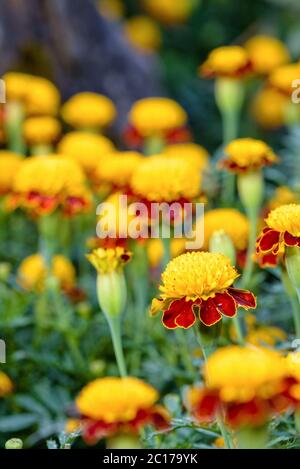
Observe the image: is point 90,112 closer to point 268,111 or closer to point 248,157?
point 248,157

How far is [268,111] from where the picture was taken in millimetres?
2516

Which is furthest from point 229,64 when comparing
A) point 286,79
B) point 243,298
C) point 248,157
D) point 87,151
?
point 243,298

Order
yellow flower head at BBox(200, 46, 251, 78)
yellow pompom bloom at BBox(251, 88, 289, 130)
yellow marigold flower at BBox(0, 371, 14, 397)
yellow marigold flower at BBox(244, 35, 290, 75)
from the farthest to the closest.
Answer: yellow pompom bloom at BBox(251, 88, 289, 130), yellow marigold flower at BBox(244, 35, 290, 75), yellow flower head at BBox(200, 46, 251, 78), yellow marigold flower at BBox(0, 371, 14, 397)

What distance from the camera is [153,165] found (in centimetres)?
123

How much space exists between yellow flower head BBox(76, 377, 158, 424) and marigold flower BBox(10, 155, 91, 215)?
570mm

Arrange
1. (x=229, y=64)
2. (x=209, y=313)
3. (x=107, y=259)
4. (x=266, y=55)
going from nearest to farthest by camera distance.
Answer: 1. (x=209, y=313)
2. (x=107, y=259)
3. (x=229, y=64)
4. (x=266, y=55)

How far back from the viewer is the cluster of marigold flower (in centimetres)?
70

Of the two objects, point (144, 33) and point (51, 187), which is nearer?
point (51, 187)

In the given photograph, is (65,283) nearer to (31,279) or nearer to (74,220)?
(31,279)

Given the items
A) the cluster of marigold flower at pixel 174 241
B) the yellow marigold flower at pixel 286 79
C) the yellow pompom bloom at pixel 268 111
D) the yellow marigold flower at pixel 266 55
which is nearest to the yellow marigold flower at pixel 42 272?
the cluster of marigold flower at pixel 174 241

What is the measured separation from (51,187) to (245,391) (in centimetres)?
70

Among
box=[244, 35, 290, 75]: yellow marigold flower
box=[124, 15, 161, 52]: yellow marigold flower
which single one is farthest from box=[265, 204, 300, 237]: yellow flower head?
box=[124, 15, 161, 52]: yellow marigold flower

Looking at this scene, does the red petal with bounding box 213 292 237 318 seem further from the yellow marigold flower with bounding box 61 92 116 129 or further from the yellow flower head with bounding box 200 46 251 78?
the yellow marigold flower with bounding box 61 92 116 129

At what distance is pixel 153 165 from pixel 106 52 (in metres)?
1.06
